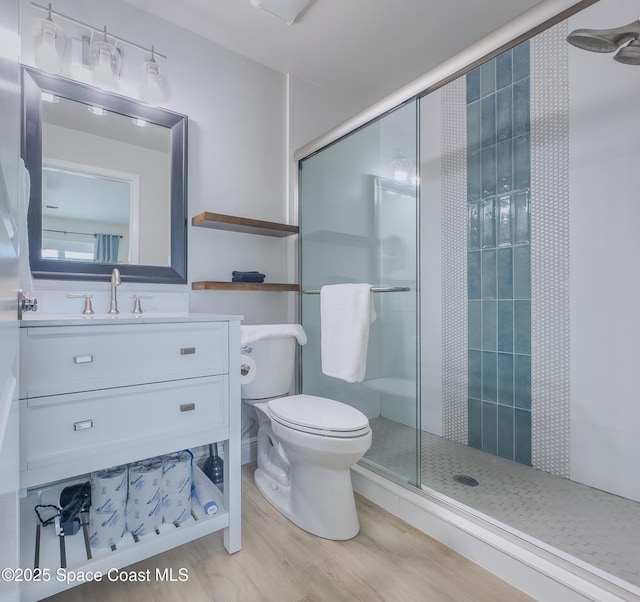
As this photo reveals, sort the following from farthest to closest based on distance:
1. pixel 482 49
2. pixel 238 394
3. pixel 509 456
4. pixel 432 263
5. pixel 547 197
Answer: pixel 432 263, pixel 509 456, pixel 547 197, pixel 238 394, pixel 482 49

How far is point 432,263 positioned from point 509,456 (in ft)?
4.06

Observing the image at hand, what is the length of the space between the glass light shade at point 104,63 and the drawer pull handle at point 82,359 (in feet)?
4.48

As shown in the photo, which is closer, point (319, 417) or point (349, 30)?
point (319, 417)

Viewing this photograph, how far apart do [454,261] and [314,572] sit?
184 centimetres

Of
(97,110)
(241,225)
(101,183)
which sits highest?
(97,110)

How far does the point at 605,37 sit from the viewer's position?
1055 mm

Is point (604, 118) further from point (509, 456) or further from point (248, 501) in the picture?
point (248, 501)

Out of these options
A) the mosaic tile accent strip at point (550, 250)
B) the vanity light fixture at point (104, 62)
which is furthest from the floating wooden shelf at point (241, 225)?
the mosaic tile accent strip at point (550, 250)

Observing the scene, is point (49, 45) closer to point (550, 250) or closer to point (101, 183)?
point (101, 183)

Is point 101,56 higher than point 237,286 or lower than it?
higher

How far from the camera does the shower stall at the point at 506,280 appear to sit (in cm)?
163

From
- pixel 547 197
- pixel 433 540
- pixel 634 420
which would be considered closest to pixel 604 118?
pixel 547 197

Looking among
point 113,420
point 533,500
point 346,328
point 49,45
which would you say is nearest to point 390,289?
point 346,328

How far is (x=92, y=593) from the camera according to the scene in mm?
1177
